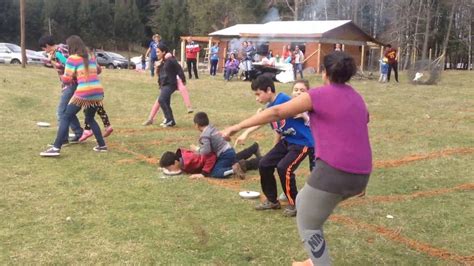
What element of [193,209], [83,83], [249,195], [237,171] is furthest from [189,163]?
[83,83]

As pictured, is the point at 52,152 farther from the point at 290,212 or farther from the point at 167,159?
the point at 290,212

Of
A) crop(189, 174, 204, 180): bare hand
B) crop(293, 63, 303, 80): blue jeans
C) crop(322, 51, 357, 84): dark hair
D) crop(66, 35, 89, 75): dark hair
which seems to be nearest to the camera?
crop(322, 51, 357, 84): dark hair

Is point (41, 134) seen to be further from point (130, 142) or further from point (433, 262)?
point (433, 262)

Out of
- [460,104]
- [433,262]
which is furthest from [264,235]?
[460,104]

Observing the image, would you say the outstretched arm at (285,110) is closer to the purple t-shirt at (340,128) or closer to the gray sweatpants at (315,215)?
the purple t-shirt at (340,128)

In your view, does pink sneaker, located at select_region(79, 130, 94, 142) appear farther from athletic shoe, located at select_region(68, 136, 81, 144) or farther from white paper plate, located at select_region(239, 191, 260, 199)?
white paper plate, located at select_region(239, 191, 260, 199)

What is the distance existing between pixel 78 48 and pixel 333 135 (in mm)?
5506

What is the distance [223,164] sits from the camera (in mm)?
7145

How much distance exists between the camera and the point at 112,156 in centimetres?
830

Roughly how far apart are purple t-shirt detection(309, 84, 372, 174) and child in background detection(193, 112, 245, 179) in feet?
11.9

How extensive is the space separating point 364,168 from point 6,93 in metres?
13.9

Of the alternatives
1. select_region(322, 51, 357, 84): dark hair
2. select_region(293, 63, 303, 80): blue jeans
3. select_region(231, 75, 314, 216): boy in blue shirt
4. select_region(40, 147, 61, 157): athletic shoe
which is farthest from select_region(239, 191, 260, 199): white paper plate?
select_region(293, 63, 303, 80): blue jeans

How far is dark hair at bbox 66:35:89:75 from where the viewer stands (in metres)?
7.97

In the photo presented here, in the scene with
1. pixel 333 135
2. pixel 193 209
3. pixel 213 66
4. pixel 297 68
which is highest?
pixel 333 135
